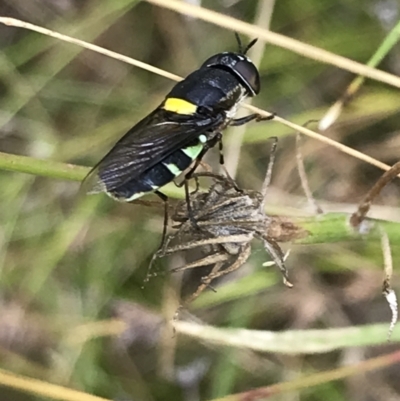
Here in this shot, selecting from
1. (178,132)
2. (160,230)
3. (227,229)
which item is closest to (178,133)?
(178,132)

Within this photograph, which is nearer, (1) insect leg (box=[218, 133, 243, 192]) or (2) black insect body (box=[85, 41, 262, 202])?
(1) insect leg (box=[218, 133, 243, 192])

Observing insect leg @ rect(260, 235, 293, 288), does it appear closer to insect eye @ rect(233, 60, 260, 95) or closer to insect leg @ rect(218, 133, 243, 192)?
insect leg @ rect(218, 133, 243, 192)

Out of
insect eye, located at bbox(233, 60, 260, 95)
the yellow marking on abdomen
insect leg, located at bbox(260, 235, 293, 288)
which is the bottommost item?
insect leg, located at bbox(260, 235, 293, 288)

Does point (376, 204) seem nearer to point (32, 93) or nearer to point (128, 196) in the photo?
point (128, 196)

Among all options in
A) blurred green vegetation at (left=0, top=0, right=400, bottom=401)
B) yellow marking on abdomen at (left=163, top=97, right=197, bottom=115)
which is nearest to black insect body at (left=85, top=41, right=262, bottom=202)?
yellow marking on abdomen at (left=163, top=97, right=197, bottom=115)

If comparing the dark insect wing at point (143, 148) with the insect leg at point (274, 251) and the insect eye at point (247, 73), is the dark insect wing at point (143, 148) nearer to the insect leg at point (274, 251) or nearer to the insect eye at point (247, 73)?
the insect eye at point (247, 73)
